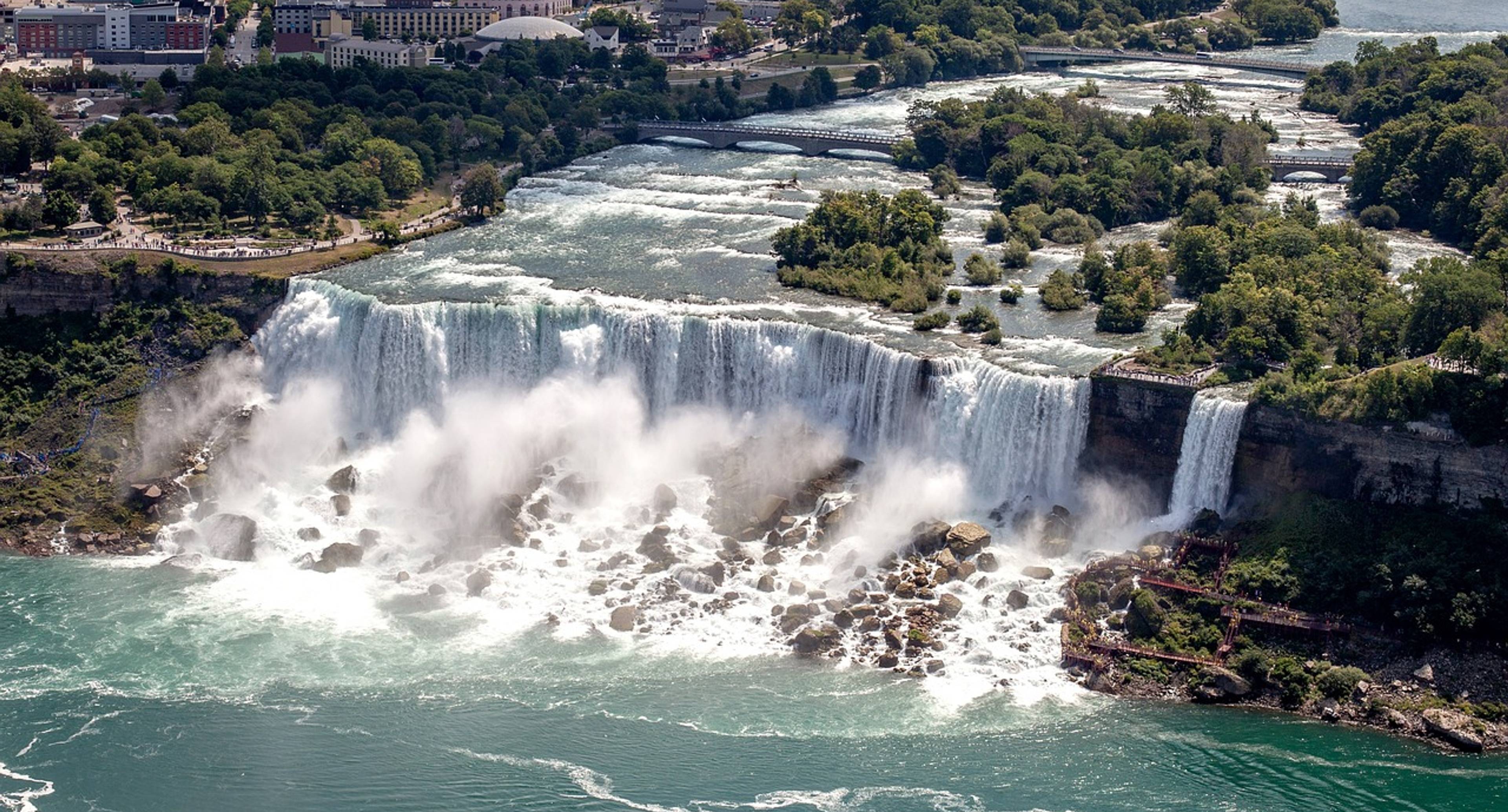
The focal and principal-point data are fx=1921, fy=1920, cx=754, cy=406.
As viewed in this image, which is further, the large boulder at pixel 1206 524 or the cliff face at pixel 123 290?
the cliff face at pixel 123 290

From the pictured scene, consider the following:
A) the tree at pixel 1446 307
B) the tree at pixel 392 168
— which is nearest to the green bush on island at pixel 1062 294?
the tree at pixel 1446 307

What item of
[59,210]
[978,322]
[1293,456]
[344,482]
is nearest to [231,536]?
[344,482]

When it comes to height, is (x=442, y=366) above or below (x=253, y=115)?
below

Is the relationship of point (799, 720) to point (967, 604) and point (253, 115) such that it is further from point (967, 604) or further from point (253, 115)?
point (253, 115)

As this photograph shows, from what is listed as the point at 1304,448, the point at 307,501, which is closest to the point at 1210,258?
the point at 1304,448

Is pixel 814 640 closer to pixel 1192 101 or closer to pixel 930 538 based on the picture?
pixel 930 538

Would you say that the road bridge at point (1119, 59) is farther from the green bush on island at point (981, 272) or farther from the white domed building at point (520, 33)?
the green bush on island at point (981, 272)

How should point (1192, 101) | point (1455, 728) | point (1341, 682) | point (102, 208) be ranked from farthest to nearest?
point (1192, 101) → point (102, 208) → point (1341, 682) → point (1455, 728)
